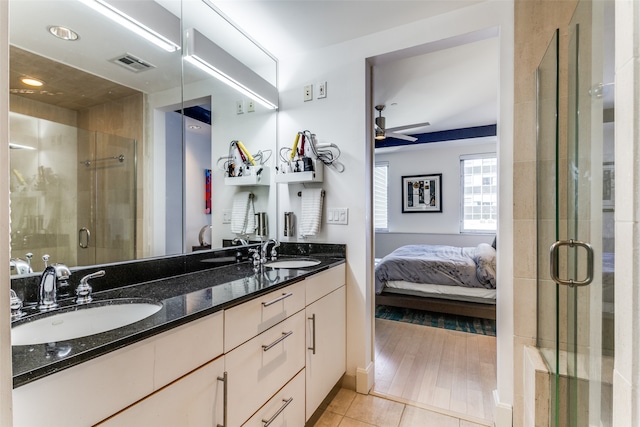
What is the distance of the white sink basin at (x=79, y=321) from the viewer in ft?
2.72

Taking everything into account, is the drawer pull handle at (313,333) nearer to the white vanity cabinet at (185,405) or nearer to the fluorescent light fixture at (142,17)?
Result: the white vanity cabinet at (185,405)

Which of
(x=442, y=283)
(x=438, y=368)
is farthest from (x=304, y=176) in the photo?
(x=442, y=283)

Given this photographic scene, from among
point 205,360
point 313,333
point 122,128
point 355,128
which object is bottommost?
point 313,333

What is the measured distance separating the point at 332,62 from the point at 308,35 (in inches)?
9.3

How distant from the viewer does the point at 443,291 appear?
10.5 feet

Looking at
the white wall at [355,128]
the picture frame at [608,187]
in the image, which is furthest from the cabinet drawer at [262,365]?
the picture frame at [608,187]

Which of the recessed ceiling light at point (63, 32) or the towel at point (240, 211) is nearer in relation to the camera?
the recessed ceiling light at point (63, 32)

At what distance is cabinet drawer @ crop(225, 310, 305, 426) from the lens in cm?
106

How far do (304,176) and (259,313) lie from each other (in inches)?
42.5

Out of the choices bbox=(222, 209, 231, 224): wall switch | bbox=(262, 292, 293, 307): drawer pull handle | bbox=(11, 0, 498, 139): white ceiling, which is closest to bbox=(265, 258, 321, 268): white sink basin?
bbox=(222, 209, 231, 224): wall switch

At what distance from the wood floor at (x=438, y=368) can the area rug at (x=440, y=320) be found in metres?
0.13

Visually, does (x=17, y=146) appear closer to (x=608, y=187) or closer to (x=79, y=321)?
(x=79, y=321)

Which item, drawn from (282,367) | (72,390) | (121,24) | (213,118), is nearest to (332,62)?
(213,118)

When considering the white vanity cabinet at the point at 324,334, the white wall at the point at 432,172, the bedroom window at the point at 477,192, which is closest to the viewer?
the white vanity cabinet at the point at 324,334
